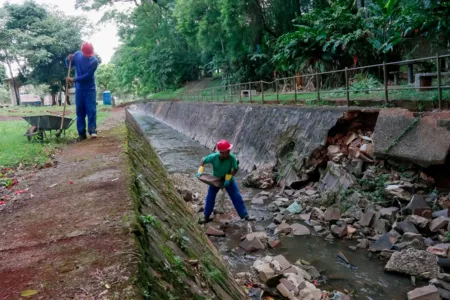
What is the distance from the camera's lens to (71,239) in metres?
2.71

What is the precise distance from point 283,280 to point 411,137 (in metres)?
4.12

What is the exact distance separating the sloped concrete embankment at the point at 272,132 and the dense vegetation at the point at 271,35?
3.67 metres

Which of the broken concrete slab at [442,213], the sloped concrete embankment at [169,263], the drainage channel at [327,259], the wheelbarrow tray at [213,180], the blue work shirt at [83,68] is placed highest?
the blue work shirt at [83,68]

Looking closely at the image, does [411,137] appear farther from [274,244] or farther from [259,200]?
[259,200]

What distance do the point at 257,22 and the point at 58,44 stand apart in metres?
20.5

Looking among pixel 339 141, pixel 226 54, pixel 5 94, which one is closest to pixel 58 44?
pixel 226 54

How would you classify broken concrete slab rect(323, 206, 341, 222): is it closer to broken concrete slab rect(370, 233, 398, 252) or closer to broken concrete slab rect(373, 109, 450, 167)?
broken concrete slab rect(370, 233, 398, 252)

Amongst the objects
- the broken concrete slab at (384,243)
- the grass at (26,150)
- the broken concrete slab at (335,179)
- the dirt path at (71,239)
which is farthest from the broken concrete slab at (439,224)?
the grass at (26,150)

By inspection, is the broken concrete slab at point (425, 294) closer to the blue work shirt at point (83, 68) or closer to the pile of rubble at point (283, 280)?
the pile of rubble at point (283, 280)

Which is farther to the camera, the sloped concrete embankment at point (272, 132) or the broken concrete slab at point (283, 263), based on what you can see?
the sloped concrete embankment at point (272, 132)

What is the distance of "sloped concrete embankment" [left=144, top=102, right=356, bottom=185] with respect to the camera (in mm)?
9656

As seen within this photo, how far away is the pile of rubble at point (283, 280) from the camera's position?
4.73m

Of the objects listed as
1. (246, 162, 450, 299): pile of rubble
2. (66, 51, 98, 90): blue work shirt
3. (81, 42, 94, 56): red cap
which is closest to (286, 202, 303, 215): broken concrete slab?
(246, 162, 450, 299): pile of rubble

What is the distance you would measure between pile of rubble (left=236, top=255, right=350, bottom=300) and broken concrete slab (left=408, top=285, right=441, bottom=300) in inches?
31.0
